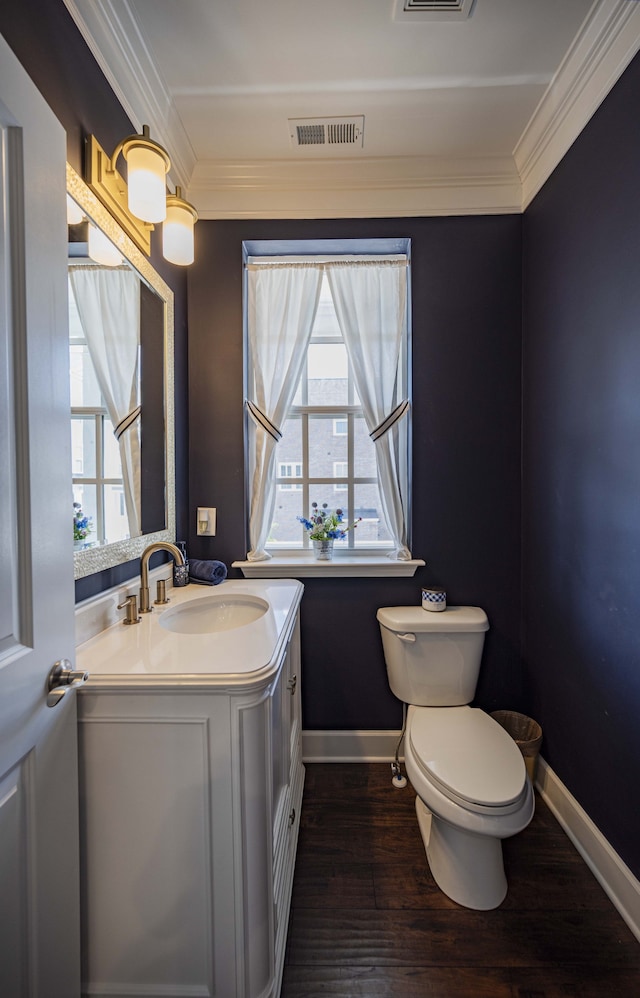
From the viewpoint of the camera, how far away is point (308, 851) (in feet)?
4.68

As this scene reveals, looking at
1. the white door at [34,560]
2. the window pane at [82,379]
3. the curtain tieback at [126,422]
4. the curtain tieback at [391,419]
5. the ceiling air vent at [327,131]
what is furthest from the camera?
the curtain tieback at [391,419]

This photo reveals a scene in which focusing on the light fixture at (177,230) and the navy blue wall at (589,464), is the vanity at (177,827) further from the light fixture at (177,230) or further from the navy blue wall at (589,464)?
the light fixture at (177,230)

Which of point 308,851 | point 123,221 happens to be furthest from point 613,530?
point 123,221

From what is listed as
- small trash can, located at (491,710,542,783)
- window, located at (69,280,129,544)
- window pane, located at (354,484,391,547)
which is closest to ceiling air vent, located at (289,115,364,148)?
window, located at (69,280,129,544)

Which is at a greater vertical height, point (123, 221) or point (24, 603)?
point (123, 221)

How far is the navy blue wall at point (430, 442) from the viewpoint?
6.01 ft

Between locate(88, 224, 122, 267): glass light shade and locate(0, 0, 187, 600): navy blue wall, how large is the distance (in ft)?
0.46

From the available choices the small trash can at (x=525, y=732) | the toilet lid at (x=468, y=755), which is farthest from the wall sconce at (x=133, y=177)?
the small trash can at (x=525, y=732)

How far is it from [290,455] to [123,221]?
1.10 m

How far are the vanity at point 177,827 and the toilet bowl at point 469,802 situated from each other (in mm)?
553

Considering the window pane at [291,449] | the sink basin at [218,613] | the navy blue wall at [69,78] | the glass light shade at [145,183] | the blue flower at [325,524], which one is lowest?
the sink basin at [218,613]

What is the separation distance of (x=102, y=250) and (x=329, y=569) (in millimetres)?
1381

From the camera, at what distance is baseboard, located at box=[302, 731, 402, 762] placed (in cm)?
187

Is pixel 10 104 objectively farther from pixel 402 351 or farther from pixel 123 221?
pixel 402 351
